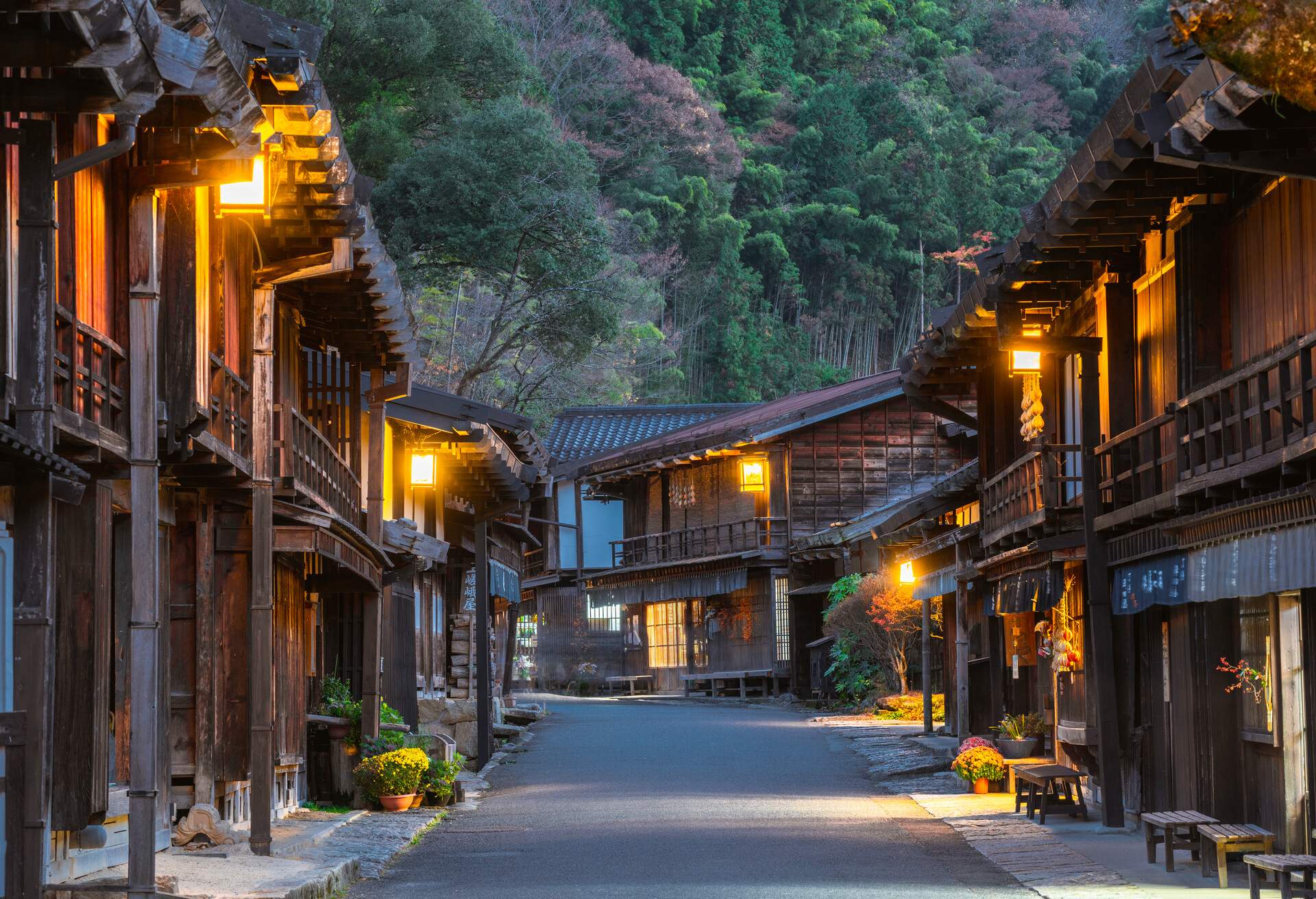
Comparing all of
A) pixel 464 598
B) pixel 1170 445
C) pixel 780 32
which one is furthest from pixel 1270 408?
pixel 780 32

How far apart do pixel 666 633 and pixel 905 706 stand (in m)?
18.9

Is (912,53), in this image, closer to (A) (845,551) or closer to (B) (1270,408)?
(A) (845,551)

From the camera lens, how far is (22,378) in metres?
9.67

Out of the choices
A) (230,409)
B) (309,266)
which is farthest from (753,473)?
(230,409)

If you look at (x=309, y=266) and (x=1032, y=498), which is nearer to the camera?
(x=309, y=266)

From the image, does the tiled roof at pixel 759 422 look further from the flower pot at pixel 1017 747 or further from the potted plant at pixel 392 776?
the potted plant at pixel 392 776

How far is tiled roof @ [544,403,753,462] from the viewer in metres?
58.1

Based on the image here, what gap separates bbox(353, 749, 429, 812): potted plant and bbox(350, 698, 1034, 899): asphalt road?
722mm

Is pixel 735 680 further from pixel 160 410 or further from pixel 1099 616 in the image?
pixel 160 410

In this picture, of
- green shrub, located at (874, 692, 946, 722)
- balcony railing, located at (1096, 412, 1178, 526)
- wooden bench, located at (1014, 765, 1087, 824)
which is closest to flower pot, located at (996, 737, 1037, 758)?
wooden bench, located at (1014, 765, 1087, 824)

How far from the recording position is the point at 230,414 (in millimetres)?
15039

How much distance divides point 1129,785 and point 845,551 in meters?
21.5

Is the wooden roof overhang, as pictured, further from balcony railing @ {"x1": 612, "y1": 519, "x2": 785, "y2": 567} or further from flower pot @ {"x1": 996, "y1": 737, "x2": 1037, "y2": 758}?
balcony railing @ {"x1": 612, "y1": 519, "x2": 785, "y2": 567}

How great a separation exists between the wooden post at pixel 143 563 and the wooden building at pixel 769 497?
3242 cm
